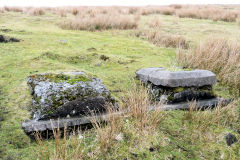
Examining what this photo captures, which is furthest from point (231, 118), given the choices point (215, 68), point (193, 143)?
point (215, 68)

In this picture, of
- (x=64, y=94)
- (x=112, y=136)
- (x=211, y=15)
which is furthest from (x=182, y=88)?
(x=211, y=15)

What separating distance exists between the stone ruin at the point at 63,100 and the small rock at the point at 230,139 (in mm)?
1829

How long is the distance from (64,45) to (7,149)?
5.24 metres

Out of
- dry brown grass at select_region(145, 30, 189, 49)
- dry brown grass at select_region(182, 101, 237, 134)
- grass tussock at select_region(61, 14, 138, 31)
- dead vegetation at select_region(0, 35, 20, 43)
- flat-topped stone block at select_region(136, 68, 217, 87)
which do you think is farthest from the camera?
grass tussock at select_region(61, 14, 138, 31)

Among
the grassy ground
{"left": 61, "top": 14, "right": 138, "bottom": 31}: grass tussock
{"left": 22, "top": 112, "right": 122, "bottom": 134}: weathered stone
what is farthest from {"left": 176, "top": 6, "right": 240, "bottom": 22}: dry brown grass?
{"left": 22, "top": 112, "right": 122, "bottom": 134}: weathered stone

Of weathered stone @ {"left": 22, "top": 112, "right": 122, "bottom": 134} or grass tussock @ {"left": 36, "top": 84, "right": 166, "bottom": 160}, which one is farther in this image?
weathered stone @ {"left": 22, "top": 112, "right": 122, "bottom": 134}

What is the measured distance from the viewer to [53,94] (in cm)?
348

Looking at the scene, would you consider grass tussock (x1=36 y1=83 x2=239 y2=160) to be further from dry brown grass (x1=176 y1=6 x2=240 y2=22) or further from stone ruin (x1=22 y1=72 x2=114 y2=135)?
dry brown grass (x1=176 y1=6 x2=240 y2=22)

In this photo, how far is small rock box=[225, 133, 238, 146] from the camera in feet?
10.8

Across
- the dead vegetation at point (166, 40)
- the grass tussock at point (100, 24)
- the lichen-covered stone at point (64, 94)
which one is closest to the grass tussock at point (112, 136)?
the lichen-covered stone at point (64, 94)

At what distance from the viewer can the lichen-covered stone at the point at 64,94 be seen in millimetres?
3320

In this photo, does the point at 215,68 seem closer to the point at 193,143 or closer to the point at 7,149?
the point at 193,143

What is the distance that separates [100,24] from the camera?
12000 mm

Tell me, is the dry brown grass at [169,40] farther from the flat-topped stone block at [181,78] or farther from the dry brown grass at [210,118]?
the dry brown grass at [210,118]
